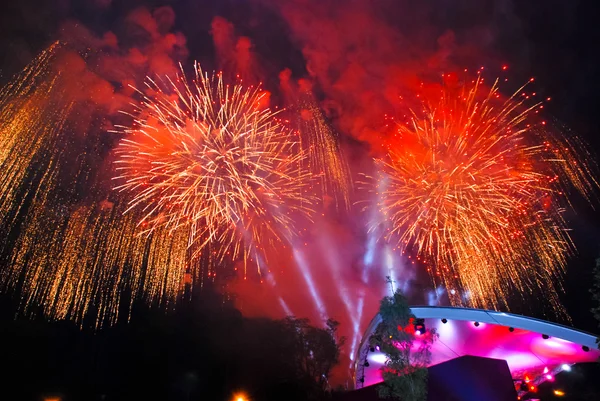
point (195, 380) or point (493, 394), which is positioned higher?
point (195, 380)

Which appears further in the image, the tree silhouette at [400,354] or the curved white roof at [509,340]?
the curved white roof at [509,340]

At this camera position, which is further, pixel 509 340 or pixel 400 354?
pixel 509 340

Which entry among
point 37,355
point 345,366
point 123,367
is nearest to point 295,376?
point 345,366

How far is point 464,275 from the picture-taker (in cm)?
2361

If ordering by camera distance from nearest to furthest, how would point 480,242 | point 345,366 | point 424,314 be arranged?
point 424,314, point 480,242, point 345,366

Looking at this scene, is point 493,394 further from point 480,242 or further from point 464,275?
point 464,275

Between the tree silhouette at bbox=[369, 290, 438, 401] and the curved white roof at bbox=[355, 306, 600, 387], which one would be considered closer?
the tree silhouette at bbox=[369, 290, 438, 401]

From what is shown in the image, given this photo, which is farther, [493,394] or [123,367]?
[123,367]

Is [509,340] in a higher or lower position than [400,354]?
higher

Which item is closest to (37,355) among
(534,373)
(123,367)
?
(123,367)

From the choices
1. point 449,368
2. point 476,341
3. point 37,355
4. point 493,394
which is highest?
point 37,355

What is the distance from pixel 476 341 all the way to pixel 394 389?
712cm

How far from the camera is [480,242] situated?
20.0m

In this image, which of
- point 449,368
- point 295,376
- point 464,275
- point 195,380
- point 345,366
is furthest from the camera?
point 345,366
